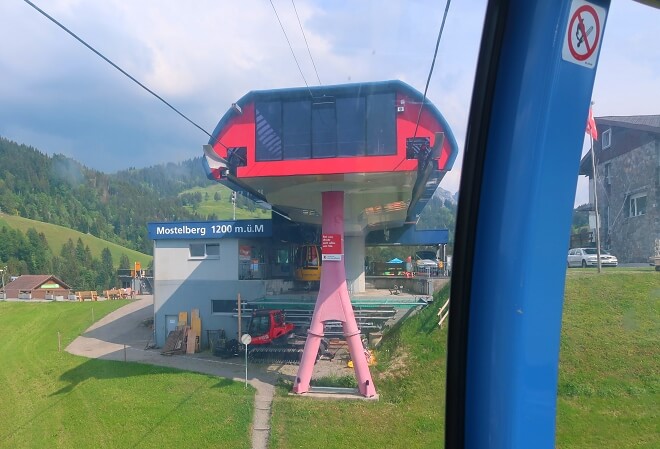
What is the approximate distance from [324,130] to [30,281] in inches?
81.8

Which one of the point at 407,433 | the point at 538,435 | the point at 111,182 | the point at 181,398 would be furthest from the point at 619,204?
the point at 181,398

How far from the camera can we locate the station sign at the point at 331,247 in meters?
5.90

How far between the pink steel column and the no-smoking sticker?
366 centimetres

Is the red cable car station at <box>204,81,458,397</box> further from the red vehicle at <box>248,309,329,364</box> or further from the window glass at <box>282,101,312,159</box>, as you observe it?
the red vehicle at <box>248,309,329,364</box>

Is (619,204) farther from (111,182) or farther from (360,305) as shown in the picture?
(360,305)

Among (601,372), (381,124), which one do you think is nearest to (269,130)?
(381,124)

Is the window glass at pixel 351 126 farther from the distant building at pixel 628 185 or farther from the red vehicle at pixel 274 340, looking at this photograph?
the red vehicle at pixel 274 340

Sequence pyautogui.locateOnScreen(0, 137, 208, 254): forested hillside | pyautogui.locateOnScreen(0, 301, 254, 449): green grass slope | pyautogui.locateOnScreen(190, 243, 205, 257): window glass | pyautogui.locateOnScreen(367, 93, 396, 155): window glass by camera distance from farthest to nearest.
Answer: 1. pyautogui.locateOnScreen(190, 243, 205, 257): window glass
2. pyautogui.locateOnScreen(0, 301, 254, 449): green grass slope
3. pyautogui.locateOnScreen(367, 93, 396, 155): window glass
4. pyautogui.locateOnScreen(0, 137, 208, 254): forested hillside

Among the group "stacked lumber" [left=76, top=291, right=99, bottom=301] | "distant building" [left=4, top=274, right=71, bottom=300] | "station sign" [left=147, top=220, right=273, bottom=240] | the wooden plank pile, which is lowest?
the wooden plank pile

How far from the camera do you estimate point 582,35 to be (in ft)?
5.27

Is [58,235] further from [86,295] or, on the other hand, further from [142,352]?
[142,352]

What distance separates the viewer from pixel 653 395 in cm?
242

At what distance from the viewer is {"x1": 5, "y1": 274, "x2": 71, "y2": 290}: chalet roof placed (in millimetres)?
2887

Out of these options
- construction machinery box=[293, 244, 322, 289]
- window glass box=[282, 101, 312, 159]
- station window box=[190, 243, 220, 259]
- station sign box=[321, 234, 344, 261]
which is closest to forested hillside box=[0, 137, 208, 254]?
window glass box=[282, 101, 312, 159]
